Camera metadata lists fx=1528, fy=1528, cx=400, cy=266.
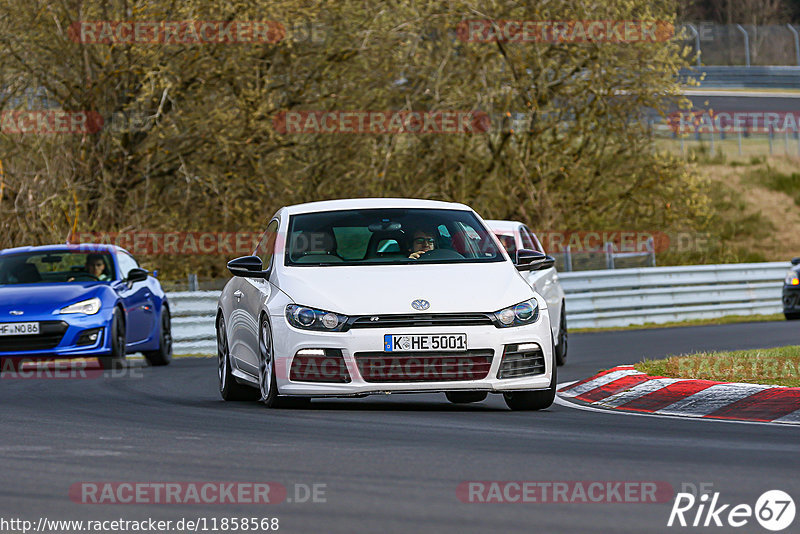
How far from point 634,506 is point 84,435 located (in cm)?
408

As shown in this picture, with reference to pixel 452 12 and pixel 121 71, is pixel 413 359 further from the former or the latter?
pixel 452 12

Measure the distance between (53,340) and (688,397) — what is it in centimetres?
721

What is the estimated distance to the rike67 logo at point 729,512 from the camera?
5.95 metres

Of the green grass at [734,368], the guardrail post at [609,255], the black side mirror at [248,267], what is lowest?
the guardrail post at [609,255]

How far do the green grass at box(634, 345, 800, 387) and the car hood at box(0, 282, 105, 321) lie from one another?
19.9ft

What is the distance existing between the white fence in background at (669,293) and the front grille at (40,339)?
1188cm

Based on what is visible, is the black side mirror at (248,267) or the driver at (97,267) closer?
the black side mirror at (248,267)

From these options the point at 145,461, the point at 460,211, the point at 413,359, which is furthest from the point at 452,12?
the point at 145,461

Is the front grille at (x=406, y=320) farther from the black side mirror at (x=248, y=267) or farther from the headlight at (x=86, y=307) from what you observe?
the headlight at (x=86, y=307)

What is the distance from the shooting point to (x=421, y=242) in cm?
1122
